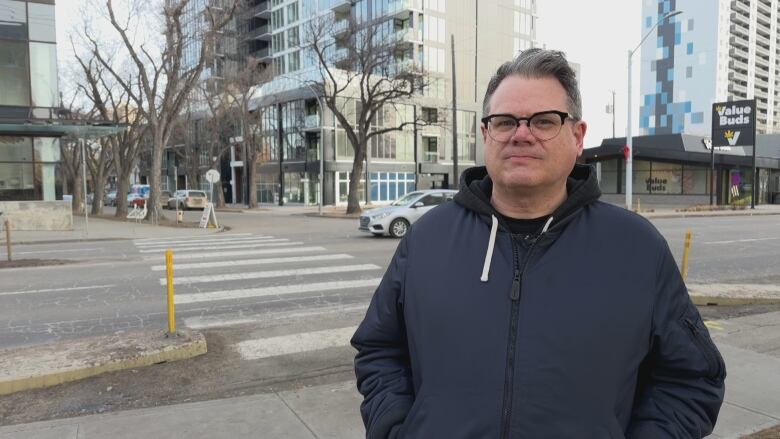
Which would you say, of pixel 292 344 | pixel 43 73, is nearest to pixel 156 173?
pixel 43 73

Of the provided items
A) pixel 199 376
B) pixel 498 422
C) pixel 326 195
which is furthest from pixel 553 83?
pixel 326 195

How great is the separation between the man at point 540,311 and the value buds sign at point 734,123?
3905 centimetres

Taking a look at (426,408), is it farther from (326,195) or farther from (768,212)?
(326,195)

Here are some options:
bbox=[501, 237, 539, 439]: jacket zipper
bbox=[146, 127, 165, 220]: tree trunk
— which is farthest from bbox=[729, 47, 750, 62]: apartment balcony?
bbox=[501, 237, 539, 439]: jacket zipper

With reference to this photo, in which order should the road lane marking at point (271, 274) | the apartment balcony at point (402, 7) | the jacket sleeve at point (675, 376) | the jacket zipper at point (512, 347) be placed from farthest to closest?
the apartment balcony at point (402, 7) < the road lane marking at point (271, 274) < the jacket sleeve at point (675, 376) < the jacket zipper at point (512, 347)

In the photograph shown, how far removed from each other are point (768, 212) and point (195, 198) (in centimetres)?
3866

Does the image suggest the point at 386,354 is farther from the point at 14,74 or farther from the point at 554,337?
the point at 14,74

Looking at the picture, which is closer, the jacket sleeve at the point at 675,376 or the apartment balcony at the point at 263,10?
the jacket sleeve at the point at 675,376

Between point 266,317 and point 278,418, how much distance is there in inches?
139

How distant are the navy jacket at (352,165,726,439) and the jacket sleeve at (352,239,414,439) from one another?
0.5 inches

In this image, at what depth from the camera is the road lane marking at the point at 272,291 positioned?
28.2 feet

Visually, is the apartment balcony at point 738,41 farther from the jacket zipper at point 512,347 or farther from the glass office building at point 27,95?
the jacket zipper at point 512,347

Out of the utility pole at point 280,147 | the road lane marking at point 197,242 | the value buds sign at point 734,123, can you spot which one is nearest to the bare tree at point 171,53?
the road lane marking at point 197,242

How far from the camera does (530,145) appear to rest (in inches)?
70.1
